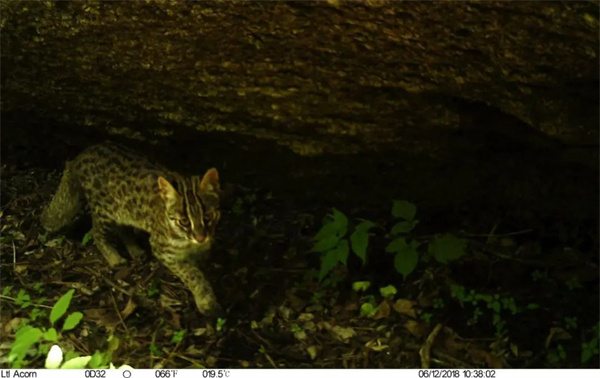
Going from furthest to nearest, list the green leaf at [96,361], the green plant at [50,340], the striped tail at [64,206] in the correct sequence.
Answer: the striped tail at [64,206] → the green plant at [50,340] → the green leaf at [96,361]

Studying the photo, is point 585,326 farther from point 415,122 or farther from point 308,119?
point 308,119

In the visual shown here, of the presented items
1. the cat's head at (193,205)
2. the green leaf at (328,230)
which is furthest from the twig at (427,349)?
the cat's head at (193,205)

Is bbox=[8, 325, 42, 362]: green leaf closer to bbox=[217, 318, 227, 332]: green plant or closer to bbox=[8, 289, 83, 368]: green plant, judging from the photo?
bbox=[8, 289, 83, 368]: green plant

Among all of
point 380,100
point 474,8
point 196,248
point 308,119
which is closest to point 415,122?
point 380,100

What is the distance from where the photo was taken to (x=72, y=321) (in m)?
3.22

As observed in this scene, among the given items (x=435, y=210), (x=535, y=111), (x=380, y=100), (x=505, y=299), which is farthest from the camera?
(x=435, y=210)

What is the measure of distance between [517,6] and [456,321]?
144 centimetres

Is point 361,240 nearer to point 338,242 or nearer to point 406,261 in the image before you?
point 338,242

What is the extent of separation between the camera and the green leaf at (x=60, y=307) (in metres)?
3.19

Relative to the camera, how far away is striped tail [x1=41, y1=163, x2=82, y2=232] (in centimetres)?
367

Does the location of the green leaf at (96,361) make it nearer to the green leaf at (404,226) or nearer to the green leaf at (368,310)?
the green leaf at (368,310)

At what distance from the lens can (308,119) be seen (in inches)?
132

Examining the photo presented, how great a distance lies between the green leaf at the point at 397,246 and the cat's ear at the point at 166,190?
1.02 metres

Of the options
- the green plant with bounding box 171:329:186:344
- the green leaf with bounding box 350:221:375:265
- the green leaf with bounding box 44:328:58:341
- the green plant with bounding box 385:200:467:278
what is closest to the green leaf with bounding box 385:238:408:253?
the green plant with bounding box 385:200:467:278
